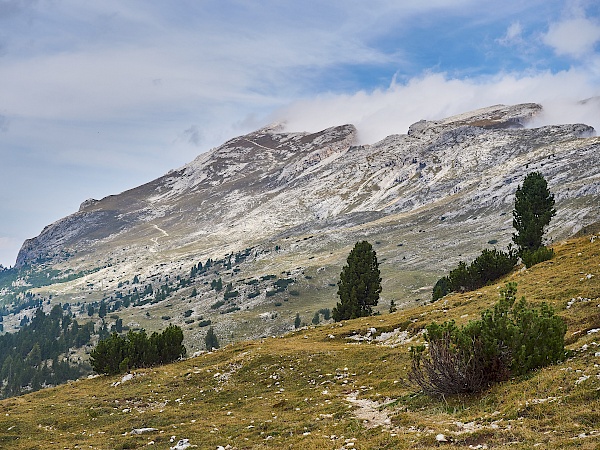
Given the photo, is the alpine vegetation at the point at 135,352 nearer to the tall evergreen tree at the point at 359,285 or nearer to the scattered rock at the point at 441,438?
the tall evergreen tree at the point at 359,285

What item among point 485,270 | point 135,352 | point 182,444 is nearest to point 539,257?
point 485,270

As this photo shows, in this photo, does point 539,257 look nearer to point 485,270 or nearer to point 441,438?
point 485,270

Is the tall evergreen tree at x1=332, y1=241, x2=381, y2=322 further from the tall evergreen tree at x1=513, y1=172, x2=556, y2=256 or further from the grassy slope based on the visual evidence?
the tall evergreen tree at x1=513, y1=172, x2=556, y2=256

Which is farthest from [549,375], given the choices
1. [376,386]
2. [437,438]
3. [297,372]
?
[297,372]

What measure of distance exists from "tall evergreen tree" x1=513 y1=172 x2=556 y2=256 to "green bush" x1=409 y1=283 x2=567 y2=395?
4885cm

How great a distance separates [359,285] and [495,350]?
5678 centimetres

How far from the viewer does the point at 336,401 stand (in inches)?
974

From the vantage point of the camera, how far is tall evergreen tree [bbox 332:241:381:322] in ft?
246

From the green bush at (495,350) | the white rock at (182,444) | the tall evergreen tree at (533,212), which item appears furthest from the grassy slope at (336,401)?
the tall evergreen tree at (533,212)

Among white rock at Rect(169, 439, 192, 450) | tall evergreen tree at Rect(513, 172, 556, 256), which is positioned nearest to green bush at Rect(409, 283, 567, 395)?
white rock at Rect(169, 439, 192, 450)

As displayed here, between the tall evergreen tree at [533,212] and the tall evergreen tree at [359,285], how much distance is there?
23.6 metres

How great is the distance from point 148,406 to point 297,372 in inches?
460

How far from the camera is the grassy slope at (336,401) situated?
46.8 ft

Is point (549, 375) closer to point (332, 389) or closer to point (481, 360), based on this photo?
point (481, 360)
